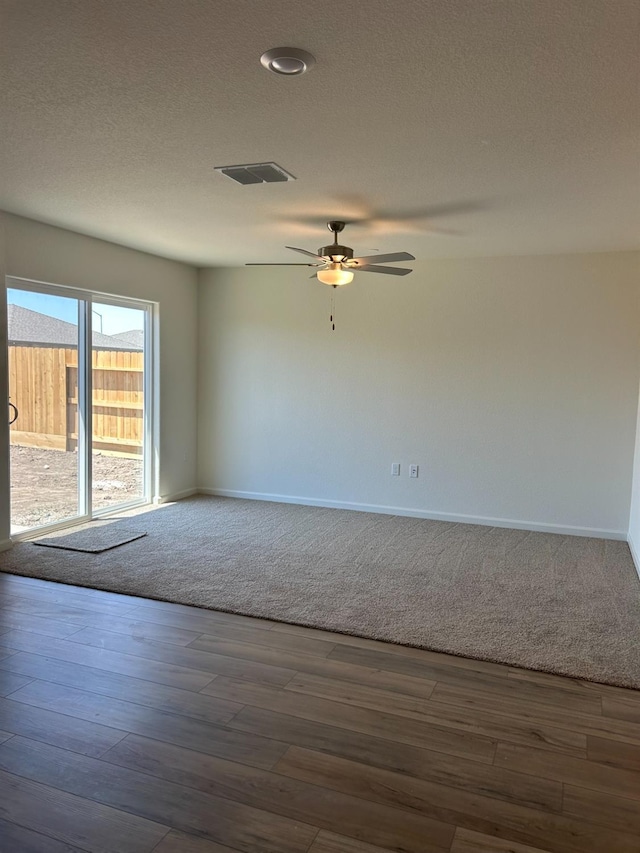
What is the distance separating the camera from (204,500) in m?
6.71

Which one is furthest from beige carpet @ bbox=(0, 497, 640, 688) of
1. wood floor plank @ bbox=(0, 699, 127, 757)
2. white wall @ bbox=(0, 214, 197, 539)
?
wood floor plank @ bbox=(0, 699, 127, 757)

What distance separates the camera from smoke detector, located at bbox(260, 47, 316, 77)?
2.12m

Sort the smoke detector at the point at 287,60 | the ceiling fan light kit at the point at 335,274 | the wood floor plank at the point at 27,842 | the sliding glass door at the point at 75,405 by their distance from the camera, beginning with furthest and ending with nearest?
the sliding glass door at the point at 75,405, the ceiling fan light kit at the point at 335,274, the smoke detector at the point at 287,60, the wood floor plank at the point at 27,842

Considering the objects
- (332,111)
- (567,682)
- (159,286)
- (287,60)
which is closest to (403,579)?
(567,682)

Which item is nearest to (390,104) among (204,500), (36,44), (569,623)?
(36,44)

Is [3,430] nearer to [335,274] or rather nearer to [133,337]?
[133,337]

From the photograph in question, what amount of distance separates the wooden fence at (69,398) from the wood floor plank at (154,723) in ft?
8.73

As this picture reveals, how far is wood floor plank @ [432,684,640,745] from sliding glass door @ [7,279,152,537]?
147 inches

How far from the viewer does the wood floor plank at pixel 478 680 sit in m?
2.78

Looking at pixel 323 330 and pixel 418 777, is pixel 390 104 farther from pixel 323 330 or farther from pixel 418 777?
pixel 323 330

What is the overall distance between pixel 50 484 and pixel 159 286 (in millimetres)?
2262

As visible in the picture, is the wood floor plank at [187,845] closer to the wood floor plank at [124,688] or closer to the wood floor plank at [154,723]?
the wood floor plank at [154,723]

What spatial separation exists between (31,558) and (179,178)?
2.90 meters

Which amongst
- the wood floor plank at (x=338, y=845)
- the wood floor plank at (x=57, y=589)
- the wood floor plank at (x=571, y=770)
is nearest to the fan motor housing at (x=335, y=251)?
the wood floor plank at (x=57, y=589)
